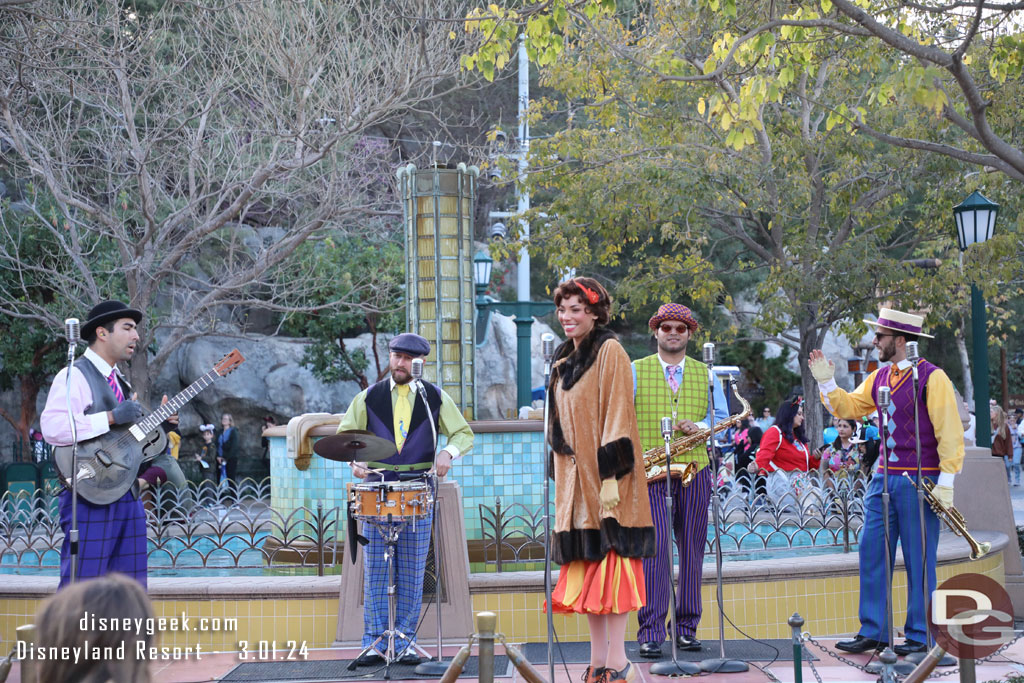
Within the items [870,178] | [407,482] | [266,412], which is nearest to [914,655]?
[407,482]

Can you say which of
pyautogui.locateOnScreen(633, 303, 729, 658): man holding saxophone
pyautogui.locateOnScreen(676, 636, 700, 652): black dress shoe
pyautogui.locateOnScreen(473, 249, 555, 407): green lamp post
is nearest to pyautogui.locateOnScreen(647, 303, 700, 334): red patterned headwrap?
pyautogui.locateOnScreen(633, 303, 729, 658): man holding saxophone

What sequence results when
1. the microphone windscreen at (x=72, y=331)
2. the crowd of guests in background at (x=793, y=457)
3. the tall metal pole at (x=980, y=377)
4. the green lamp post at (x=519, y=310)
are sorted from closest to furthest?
the microphone windscreen at (x=72, y=331) → the tall metal pole at (x=980, y=377) → the crowd of guests in background at (x=793, y=457) → the green lamp post at (x=519, y=310)

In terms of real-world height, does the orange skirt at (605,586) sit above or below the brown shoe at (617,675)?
above

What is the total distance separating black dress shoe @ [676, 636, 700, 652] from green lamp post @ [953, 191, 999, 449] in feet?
16.5

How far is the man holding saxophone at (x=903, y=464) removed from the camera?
6.59 metres

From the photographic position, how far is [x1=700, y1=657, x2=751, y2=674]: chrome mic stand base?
6367mm

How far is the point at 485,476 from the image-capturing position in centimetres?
984

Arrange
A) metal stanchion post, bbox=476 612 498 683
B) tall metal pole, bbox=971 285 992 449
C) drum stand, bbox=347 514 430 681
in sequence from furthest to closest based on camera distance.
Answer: tall metal pole, bbox=971 285 992 449, drum stand, bbox=347 514 430 681, metal stanchion post, bbox=476 612 498 683

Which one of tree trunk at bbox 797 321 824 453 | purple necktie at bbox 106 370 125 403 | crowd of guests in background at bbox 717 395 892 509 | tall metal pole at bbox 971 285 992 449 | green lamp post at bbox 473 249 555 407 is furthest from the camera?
green lamp post at bbox 473 249 555 407

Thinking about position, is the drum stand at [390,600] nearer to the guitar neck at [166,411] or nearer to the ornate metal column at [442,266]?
the guitar neck at [166,411]

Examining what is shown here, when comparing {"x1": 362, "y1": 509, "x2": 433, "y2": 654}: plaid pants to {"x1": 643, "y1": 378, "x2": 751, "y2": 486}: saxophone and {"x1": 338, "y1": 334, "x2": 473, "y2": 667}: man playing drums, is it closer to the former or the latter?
{"x1": 338, "y1": 334, "x2": 473, "y2": 667}: man playing drums

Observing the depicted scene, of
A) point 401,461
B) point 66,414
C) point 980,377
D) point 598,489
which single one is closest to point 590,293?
point 598,489

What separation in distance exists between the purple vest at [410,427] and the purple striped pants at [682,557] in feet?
4.78

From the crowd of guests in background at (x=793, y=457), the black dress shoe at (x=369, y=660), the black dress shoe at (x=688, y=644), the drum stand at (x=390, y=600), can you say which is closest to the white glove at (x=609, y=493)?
the drum stand at (x=390, y=600)
